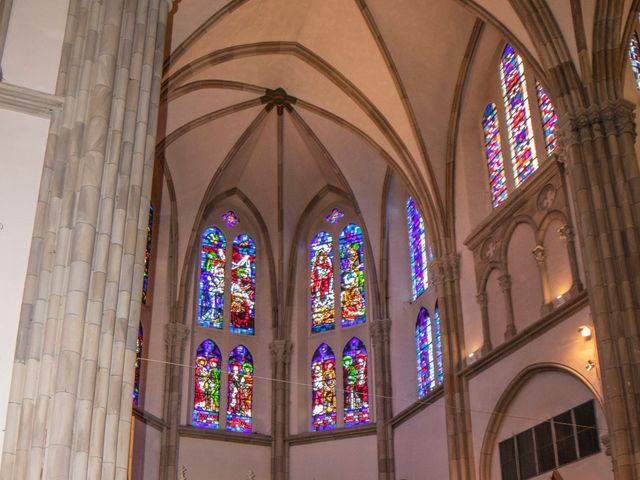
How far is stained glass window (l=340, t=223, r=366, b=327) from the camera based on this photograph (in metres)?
24.1

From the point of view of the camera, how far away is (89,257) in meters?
9.55

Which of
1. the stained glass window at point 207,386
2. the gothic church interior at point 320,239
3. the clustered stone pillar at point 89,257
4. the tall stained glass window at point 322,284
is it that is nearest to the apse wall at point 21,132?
the gothic church interior at point 320,239

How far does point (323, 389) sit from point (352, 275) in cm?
300

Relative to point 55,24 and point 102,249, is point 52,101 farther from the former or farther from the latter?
point 102,249

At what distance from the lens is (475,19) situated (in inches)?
758

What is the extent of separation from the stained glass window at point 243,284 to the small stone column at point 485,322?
7829 mm

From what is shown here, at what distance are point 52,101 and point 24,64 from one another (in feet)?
2.23

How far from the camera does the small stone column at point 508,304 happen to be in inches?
680

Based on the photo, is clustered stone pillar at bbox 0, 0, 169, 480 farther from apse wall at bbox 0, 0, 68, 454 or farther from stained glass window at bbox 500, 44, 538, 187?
stained glass window at bbox 500, 44, 538, 187

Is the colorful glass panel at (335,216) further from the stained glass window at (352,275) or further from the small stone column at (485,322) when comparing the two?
the small stone column at (485,322)

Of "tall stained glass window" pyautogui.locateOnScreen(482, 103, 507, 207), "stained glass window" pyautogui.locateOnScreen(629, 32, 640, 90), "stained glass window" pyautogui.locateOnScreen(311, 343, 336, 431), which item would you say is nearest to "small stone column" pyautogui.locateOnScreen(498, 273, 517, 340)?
"tall stained glass window" pyautogui.locateOnScreen(482, 103, 507, 207)

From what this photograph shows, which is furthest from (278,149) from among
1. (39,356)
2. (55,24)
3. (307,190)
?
(39,356)

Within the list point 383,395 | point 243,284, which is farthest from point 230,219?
point 383,395

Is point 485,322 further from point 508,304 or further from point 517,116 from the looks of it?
point 517,116
